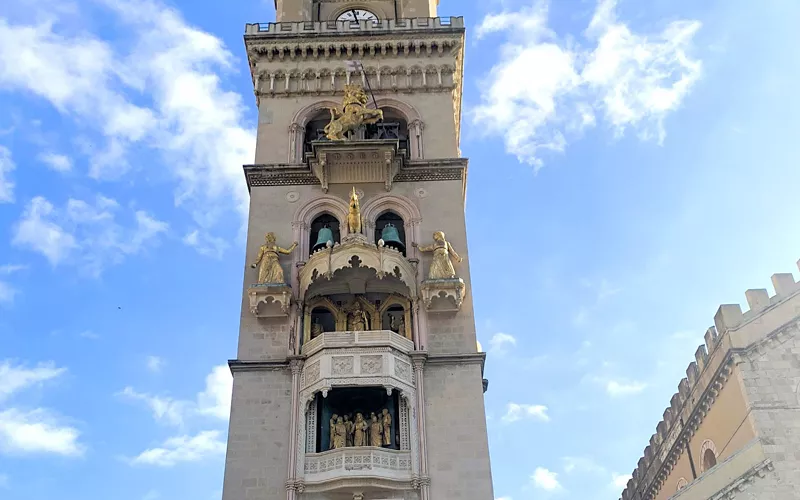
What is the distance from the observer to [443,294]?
1159 inches

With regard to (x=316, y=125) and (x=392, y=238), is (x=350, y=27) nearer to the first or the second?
(x=316, y=125)

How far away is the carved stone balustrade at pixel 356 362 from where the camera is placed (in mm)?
26844

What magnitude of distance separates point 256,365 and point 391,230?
7.00 metres

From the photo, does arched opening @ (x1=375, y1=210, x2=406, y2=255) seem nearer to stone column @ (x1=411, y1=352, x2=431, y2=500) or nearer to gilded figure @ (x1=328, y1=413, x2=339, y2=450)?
stone column @ (x1=411, y1=352, x2=431, y2=500)

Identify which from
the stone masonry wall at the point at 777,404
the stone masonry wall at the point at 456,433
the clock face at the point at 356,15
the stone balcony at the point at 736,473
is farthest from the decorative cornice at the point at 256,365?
the clock face at the point at 356,15

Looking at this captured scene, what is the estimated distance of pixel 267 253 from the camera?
30406mm

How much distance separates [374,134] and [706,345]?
14915mm

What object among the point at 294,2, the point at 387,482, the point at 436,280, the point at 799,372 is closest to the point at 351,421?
the point at 387,482

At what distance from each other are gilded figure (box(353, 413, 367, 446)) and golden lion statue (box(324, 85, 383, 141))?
11.4 m

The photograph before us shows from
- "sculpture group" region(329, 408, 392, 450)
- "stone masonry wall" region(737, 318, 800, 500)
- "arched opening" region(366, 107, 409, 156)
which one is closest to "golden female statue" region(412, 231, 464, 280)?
"sculpture group" region(329, 408, 392, 450)

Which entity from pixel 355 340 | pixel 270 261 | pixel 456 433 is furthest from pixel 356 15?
pixel 456 433

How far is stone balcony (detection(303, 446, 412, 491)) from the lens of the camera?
2531 centimetres

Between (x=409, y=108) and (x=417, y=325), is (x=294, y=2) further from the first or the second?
(x=417, y=325)

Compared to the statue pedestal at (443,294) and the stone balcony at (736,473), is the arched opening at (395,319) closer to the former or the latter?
the statue pedestal at (443,294)
